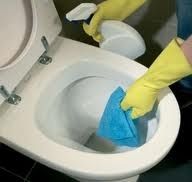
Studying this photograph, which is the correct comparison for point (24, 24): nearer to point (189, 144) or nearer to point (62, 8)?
point (62, 8)

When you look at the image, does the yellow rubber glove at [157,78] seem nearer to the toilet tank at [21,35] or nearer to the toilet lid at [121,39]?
the toilet lid at [121,39]

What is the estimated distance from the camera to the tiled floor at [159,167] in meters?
1.10

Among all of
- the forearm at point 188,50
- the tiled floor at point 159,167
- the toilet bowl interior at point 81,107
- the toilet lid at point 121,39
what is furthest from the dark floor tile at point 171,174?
the forearm at point 188,50

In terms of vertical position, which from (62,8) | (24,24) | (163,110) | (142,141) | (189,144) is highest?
(24,24)

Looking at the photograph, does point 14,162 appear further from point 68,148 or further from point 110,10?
point 110,10

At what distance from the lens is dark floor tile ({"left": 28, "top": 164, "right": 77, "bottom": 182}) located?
3.90 ft

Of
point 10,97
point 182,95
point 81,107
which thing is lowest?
point 182,95

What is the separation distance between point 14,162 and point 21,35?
566mm

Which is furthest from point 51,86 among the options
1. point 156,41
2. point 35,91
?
point 156,41

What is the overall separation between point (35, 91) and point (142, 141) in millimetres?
336

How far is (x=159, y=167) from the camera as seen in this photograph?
44.4 inches

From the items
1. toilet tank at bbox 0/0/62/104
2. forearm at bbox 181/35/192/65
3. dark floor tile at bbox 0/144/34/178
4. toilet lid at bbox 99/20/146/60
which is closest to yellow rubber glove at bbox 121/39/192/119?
forearm at bbox 181/35/192/65

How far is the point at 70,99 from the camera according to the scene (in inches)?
41.3

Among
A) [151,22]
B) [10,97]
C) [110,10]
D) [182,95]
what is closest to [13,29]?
[10,97]
